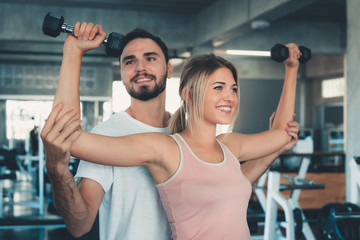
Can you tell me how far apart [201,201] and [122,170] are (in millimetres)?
275

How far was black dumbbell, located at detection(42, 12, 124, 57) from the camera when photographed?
3.03ft

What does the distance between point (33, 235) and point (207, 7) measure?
14.6 ft

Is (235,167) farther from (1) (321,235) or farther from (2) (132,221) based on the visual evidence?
(1) (321,235)

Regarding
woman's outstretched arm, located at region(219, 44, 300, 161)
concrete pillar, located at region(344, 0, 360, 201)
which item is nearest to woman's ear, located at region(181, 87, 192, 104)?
woman's outstretched arm, located at region(219, 44, 300, 161)

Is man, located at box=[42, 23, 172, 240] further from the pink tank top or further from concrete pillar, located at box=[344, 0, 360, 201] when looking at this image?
concrete pillar, located at box=[344, 0, 360, 201]

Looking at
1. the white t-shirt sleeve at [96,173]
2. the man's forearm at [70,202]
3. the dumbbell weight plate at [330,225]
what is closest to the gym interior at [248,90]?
the dumbbell weight plate at [330,225]

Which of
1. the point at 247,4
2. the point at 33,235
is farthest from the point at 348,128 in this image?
the point at 33,235

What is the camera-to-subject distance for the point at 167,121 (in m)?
1.48

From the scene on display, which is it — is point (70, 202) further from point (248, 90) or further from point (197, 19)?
point (248, 90)

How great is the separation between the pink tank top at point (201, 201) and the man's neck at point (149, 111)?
0.82 feet

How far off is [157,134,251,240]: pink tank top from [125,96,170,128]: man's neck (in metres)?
0.25

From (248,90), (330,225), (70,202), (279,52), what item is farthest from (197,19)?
(70,202)

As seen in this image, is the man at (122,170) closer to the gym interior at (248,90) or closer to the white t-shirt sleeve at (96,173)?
the white t-shirt sleeve at (96,173)

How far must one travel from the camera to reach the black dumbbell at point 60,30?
924mm
